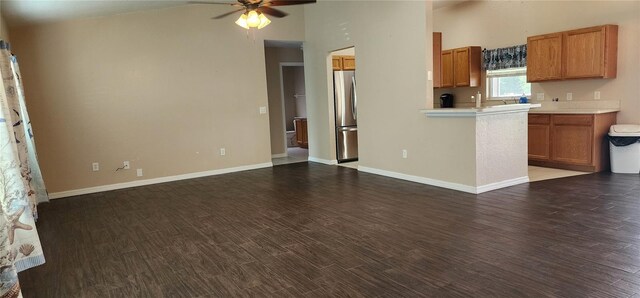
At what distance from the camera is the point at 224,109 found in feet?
23.1

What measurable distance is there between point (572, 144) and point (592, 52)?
1331 mm

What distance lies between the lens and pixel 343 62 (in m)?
7.55

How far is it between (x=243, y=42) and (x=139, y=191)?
124 inches

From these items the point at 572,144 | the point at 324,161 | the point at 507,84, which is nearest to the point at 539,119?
the point at 572,144

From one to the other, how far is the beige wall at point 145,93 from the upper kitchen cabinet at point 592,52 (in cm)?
469

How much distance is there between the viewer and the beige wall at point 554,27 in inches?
218

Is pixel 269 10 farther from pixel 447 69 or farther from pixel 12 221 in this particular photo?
pixel 447 69

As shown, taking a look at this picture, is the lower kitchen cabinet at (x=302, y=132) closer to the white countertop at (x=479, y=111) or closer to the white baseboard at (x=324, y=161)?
the white baseboard at (x=324, y=161)

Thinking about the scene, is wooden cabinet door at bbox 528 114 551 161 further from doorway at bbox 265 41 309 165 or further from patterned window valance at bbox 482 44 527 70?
doorway at bbox 265 41 309 165

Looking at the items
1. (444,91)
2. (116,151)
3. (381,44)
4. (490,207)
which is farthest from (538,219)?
(116,151)

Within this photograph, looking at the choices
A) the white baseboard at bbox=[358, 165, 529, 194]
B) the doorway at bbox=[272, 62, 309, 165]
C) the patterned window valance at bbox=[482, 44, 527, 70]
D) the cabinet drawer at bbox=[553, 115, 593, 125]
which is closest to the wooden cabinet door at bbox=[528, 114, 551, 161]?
the cabinet drawer at bbox=[553, 115, 593, 125]

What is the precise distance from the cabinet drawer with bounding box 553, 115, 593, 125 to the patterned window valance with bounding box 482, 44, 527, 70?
4.05ft

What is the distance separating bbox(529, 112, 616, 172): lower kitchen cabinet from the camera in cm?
561

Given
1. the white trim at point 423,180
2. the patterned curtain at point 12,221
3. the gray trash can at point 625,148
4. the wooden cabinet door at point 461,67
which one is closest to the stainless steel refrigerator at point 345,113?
the white trim at point 423,180
